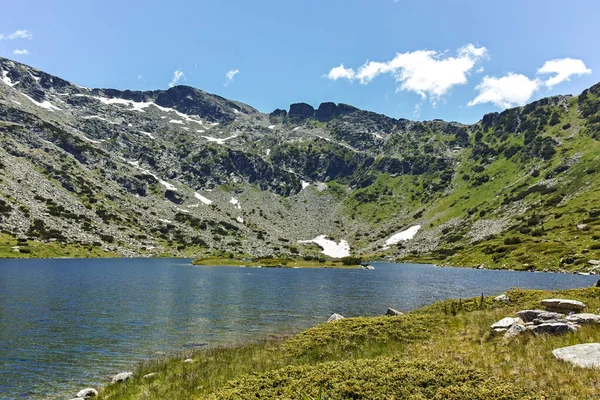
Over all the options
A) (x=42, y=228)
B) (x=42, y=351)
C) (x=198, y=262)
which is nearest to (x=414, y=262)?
(x=198, y=262)

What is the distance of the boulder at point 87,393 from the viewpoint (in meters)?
20.1

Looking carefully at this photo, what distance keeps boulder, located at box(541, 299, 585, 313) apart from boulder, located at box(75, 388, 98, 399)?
30.8 m

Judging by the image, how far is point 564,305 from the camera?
82.6ft

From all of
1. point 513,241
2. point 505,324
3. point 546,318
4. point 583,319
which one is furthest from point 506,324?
point 513,241

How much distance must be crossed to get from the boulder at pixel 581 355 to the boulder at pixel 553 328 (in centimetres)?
425

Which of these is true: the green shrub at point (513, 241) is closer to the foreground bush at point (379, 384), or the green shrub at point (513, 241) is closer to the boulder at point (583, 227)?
the boulder at point (583, 227)

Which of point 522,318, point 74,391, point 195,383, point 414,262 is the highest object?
point 522,318

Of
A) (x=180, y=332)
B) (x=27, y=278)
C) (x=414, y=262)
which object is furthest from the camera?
(x=414, y=262)

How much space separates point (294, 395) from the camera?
39.2 ft

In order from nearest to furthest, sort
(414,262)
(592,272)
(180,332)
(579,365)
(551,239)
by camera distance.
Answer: (579,365)
(180,332)
(592,272)
(551,239)
(414,262)

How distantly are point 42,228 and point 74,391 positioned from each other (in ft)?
636

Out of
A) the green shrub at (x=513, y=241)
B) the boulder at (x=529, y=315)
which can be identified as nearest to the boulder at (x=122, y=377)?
the boulder at (x=529, y=315)

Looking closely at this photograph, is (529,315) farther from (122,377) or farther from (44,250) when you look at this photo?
(44,250)

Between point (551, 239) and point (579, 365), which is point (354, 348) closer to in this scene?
point (579, 365)
